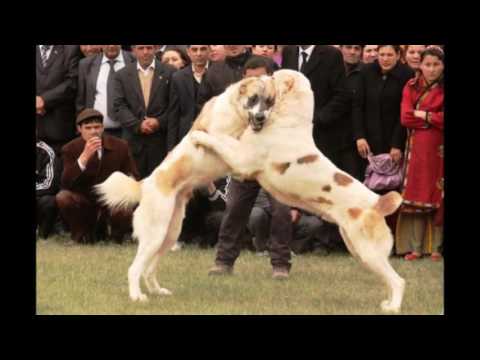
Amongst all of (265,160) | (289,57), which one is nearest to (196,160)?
(265,160)

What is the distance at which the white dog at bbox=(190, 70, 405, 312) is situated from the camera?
35.8 feet

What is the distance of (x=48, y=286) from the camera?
12.5 m

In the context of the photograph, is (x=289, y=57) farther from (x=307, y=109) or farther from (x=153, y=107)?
(x=307, y=109)

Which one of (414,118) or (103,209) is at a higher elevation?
(414,118)

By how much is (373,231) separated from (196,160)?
1.83 m

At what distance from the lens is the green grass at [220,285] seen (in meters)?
11.4

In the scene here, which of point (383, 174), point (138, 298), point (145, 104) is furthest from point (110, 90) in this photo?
point (138, 298)

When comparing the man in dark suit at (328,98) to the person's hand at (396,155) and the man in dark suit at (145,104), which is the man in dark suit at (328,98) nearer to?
the person's hand at (396,155)

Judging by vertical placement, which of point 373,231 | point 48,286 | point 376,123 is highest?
point 376,123

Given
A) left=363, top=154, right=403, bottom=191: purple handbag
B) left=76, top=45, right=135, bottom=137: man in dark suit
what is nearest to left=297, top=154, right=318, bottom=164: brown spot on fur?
left=363, top=154, right=403, bottom=191: purple handbag

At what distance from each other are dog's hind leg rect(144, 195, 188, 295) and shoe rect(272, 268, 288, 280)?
5.13ft

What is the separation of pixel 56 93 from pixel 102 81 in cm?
64

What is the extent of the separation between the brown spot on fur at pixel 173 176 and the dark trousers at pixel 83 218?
149 inches

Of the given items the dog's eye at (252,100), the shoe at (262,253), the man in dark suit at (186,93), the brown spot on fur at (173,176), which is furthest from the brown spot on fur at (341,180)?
the man in dark suit at (186,93)
